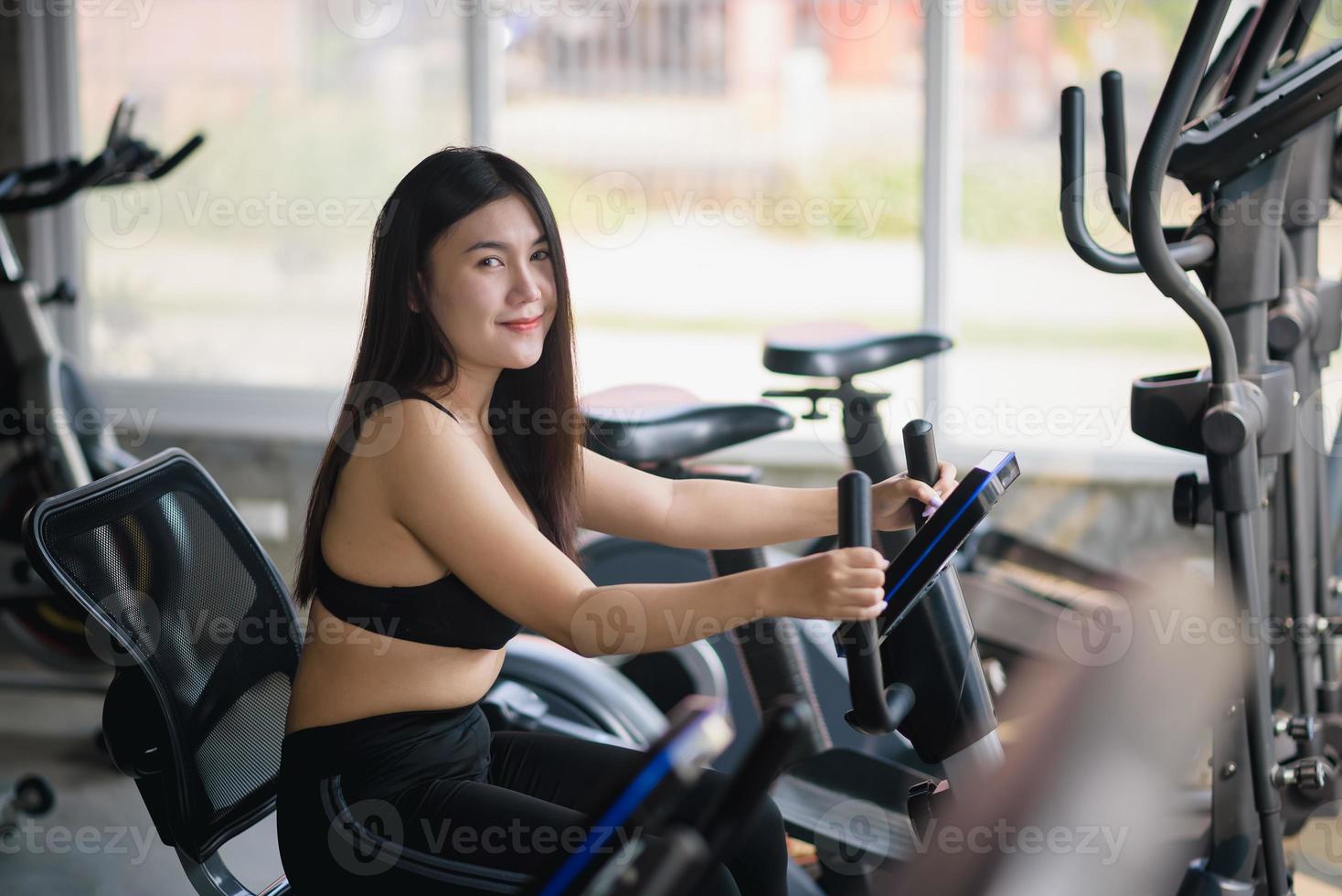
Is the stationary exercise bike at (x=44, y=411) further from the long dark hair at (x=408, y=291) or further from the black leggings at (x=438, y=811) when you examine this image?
the black leggings at (x=438, y=811)

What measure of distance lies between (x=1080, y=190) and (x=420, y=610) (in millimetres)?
970

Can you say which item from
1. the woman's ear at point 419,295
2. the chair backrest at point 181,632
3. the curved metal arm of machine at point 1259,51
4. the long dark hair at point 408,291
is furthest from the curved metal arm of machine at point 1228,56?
the chair backrest at point 181,632

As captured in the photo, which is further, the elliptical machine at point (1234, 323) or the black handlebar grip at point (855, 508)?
the elliptical machine at point (1234, 323)

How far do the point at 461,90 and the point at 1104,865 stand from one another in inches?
134

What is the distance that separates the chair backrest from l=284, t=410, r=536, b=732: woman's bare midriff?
0.37 feet

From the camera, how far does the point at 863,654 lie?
106cm

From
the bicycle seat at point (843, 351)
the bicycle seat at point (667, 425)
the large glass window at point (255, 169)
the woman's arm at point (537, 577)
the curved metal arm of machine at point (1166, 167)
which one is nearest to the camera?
the woman's arm at point (537, 577)

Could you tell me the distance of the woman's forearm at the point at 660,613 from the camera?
1.17 m

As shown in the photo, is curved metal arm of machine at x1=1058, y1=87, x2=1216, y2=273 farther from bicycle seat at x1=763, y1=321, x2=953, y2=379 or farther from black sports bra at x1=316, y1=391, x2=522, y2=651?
black sports bra at x1=316, y1=391, x2=522, y2=651

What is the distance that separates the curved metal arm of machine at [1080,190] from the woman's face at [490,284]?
26.9 inches

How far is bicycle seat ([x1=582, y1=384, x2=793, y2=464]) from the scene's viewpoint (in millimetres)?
2162

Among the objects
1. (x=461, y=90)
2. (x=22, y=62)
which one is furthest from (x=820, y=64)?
(x=22, y=62)

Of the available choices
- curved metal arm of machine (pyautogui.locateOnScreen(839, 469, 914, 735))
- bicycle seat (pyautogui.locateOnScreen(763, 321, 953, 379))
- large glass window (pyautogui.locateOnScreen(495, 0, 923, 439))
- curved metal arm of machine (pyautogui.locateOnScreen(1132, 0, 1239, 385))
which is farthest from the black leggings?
large glass window (pyautogui.locateOnScreen(495, 0, 923, 439))

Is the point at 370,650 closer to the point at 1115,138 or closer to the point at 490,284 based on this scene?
the point at 490,284
